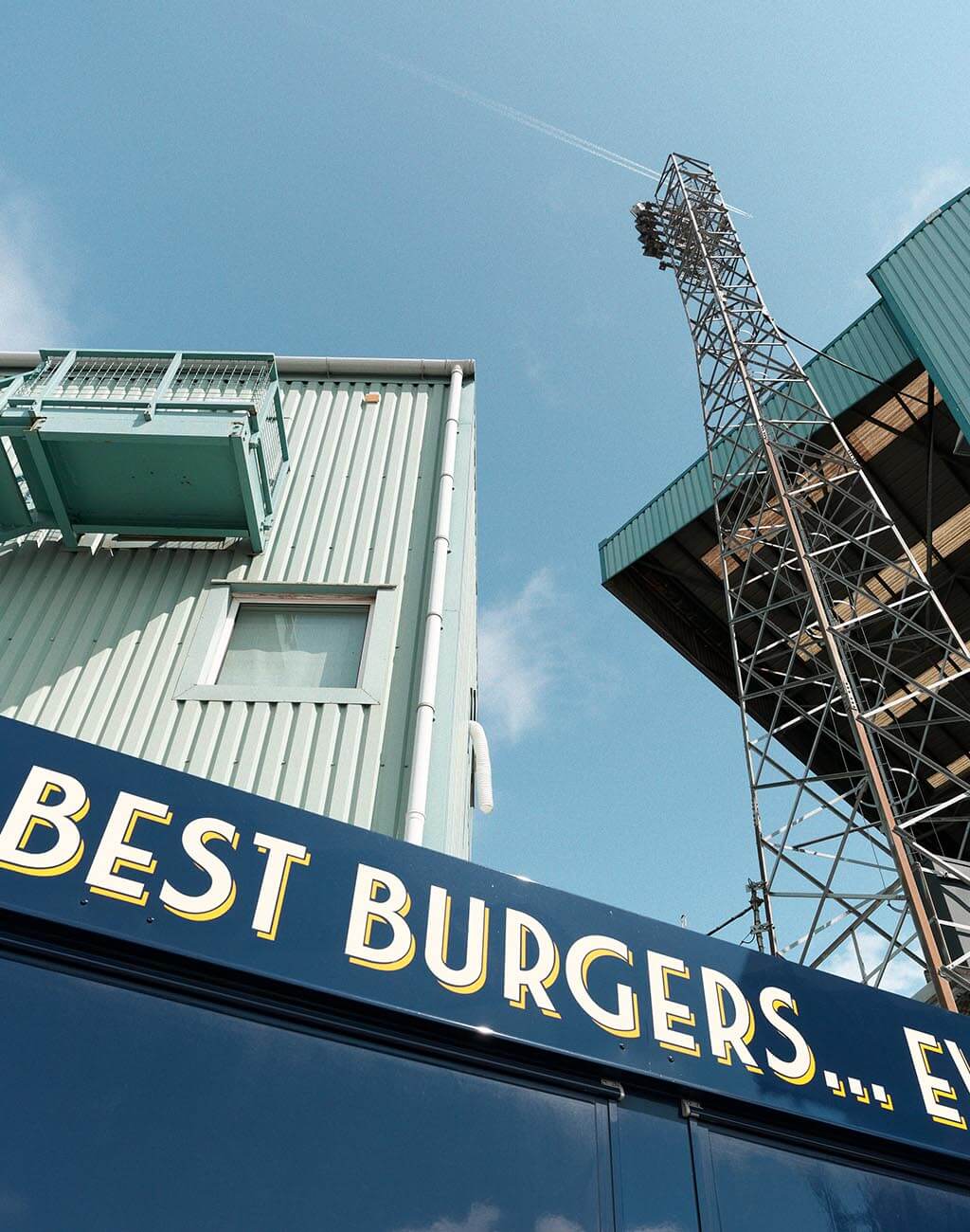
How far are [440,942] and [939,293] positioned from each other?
17206 millimetres

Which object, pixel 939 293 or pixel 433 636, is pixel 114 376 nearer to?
pixel 433 636

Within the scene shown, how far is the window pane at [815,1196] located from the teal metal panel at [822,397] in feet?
54.1

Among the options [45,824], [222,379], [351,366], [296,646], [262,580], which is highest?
[351,366]

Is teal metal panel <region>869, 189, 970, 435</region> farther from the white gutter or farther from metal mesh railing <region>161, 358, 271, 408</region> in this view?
metal mesh railing <region>161, 358, 271, 408</region>

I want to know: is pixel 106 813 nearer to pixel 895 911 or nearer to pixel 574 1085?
pixel 574 1085

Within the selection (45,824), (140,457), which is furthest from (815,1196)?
(140,457)

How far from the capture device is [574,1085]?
3553 millimetres

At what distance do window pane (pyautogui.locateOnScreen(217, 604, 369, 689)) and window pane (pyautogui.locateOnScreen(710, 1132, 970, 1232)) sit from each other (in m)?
5.51

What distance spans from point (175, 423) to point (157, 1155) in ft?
24.8

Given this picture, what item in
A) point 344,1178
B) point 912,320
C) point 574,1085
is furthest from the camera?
point 912,320

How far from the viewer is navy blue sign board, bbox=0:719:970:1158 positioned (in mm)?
3240

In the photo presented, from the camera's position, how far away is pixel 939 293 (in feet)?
53.6

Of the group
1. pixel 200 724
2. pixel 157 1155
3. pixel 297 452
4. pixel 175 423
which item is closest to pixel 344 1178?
pixel 157 1155

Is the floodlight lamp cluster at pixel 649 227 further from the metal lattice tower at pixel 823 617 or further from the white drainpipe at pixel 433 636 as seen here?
the white drainpipe at pixel 433 636
